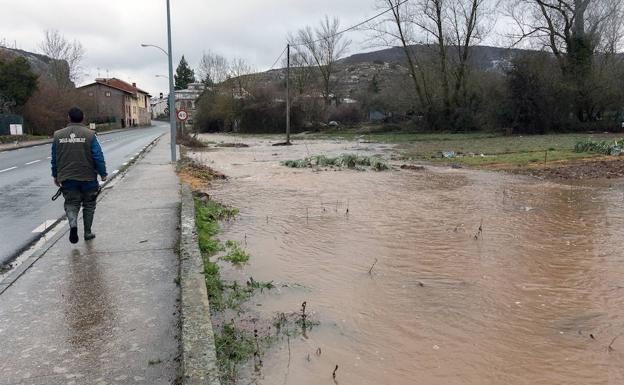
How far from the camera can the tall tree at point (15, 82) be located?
131ft

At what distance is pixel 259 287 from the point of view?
17.9 feet

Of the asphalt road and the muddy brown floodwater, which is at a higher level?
the asphalt road

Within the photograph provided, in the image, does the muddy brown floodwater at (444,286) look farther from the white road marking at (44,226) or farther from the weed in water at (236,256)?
the white road marking at (44,226)

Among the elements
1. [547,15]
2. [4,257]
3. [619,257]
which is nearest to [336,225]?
[619,257]

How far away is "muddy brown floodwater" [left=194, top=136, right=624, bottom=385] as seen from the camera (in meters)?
3.95

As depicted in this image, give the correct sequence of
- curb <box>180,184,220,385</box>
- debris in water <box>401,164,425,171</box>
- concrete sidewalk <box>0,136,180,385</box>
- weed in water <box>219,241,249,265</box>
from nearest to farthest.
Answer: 1. curb <box>180,184,220,385</box>
2. concrete sidewalk <box>0,136,180,385</box>
3. weed in water <box>219,241,249,265</box>
4. debris in water <box>401,164,425,171</box>

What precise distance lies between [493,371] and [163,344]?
8.17ft

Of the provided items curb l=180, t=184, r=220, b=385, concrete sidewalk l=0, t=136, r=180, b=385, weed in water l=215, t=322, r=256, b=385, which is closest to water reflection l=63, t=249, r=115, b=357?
concrete sidewalk l=0, t=136, r=180, b=385

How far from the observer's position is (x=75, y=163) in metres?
6.71

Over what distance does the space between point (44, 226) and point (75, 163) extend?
2.25 meters

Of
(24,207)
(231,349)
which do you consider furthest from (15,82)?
(231,349)

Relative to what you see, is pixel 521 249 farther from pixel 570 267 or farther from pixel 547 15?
pixel 547 15

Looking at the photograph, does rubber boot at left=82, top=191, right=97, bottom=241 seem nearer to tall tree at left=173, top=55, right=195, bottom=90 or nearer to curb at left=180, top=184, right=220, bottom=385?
curb at left=180, top=184, right=220, bottom=385

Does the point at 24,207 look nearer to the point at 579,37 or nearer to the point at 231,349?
the point at 231,349
